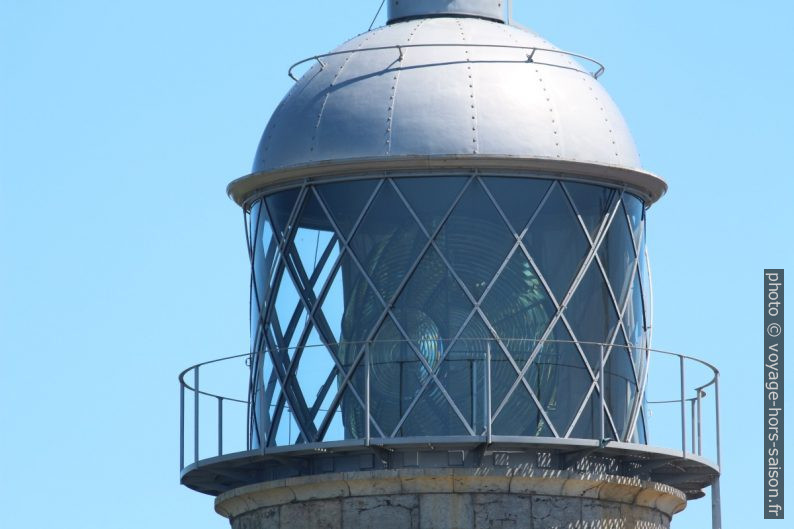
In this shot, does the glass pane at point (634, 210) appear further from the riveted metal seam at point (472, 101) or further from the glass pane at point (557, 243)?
the riveted metal seam at point (472, 101)

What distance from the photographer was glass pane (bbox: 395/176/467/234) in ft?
104

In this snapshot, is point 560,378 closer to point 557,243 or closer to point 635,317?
point 557,243

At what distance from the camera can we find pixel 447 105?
105 feet

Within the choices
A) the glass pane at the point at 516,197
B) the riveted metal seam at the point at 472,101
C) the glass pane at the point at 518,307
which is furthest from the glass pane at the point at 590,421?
the riveted metal seam at the point at 472,101

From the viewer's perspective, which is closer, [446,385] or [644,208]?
[446,385]

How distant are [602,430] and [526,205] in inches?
116

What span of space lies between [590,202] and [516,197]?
1113 millimetres

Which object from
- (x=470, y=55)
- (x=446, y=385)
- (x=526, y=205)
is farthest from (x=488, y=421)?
(x=470, y=55)

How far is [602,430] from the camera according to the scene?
105ft

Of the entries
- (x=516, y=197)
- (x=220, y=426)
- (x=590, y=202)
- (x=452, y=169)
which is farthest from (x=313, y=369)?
(x=590, y=202)

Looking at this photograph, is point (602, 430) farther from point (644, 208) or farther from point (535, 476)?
point (644, 208)

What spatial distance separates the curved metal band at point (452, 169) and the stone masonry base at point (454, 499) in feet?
12.3

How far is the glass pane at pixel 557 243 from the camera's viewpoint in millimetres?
31953

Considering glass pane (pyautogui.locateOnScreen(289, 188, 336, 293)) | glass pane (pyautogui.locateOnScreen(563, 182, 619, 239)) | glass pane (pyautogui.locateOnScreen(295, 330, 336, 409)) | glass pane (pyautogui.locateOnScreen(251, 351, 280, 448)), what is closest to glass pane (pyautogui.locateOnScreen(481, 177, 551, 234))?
glass pane (pyautogui.locateOnScreen(563, 182, 619, 239))
